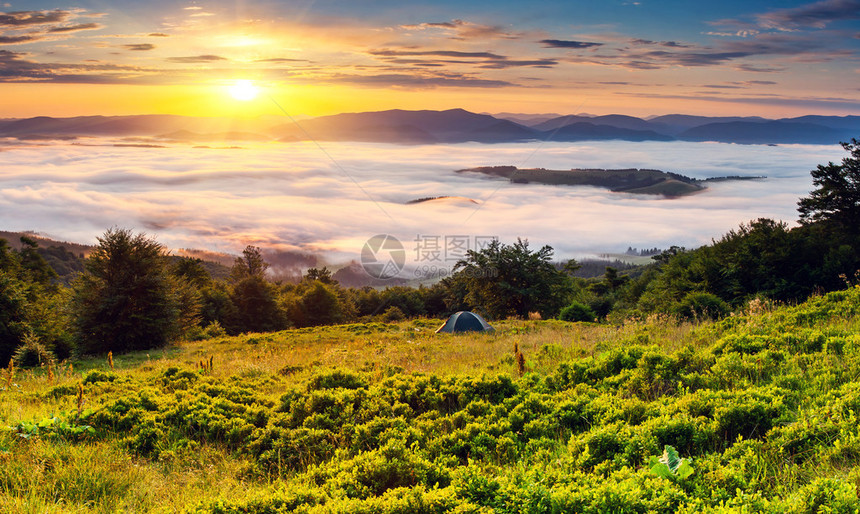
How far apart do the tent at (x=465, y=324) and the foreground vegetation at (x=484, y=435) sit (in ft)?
45.0

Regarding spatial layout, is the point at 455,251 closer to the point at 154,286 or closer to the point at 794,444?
the point at 154,286

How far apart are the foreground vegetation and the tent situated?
→ 13721mm

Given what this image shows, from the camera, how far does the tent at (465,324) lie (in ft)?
79.9

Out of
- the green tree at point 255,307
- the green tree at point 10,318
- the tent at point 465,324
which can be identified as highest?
the green tree at point 10,318

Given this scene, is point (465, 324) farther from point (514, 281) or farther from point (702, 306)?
point (514, 281)

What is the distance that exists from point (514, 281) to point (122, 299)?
28.3m

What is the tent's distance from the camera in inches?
959

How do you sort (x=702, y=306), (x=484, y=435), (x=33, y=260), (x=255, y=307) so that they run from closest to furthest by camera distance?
(x=484, y=435), (x=702, y=306), (x=255, y=307), (x=33, y=260)

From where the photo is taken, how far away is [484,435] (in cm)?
659

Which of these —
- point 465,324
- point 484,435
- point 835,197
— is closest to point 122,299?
point 465,324

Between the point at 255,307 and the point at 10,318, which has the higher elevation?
the point at 10,318

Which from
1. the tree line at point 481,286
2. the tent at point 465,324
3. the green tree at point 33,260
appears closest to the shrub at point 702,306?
the tree line at point 481,286

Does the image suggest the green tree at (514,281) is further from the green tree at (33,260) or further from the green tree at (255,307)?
the green tree at (33,260)

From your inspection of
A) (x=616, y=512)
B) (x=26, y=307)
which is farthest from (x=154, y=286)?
(x=616, y=512)
